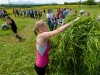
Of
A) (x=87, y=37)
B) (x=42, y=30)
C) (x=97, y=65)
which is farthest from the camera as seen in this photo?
(x=42, y=30)

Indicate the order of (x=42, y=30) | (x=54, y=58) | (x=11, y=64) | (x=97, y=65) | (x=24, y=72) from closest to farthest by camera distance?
(x=97, y=65) → (x=42, y=30) → (x=54, y=58) → (x=24, y=72) → (x=11, y=64)

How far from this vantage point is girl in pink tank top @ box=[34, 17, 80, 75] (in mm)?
3477

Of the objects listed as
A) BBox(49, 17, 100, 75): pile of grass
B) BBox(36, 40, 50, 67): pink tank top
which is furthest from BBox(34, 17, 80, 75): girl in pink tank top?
BBox(49, 17, 100, 75): pile of grass

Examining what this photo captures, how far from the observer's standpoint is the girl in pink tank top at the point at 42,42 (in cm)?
348

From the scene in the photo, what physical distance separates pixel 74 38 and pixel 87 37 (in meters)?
0.25

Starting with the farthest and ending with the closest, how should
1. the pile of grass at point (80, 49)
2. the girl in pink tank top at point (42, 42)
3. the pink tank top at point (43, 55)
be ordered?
the pink tank top at point (43, 55)
the girl in pink tank top at point (42, 42)
the pile of grass at point (80, 49)

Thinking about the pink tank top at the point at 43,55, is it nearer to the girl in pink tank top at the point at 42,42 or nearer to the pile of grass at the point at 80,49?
the girl in pink tank top at the point at 42,42

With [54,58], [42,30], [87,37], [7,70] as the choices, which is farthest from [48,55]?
[7,70]

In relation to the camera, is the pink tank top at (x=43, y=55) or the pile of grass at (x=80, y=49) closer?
the pile of grass at (x=80, y=49)

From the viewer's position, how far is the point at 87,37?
130 inches

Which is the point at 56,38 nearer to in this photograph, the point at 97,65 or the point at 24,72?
the point at 97,65

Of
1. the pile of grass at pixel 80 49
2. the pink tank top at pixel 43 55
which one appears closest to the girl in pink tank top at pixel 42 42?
the pink tank top at pixel 43 55

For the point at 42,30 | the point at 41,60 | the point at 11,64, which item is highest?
the point at 42,30

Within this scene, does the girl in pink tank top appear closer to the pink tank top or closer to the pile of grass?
the pink tank top
